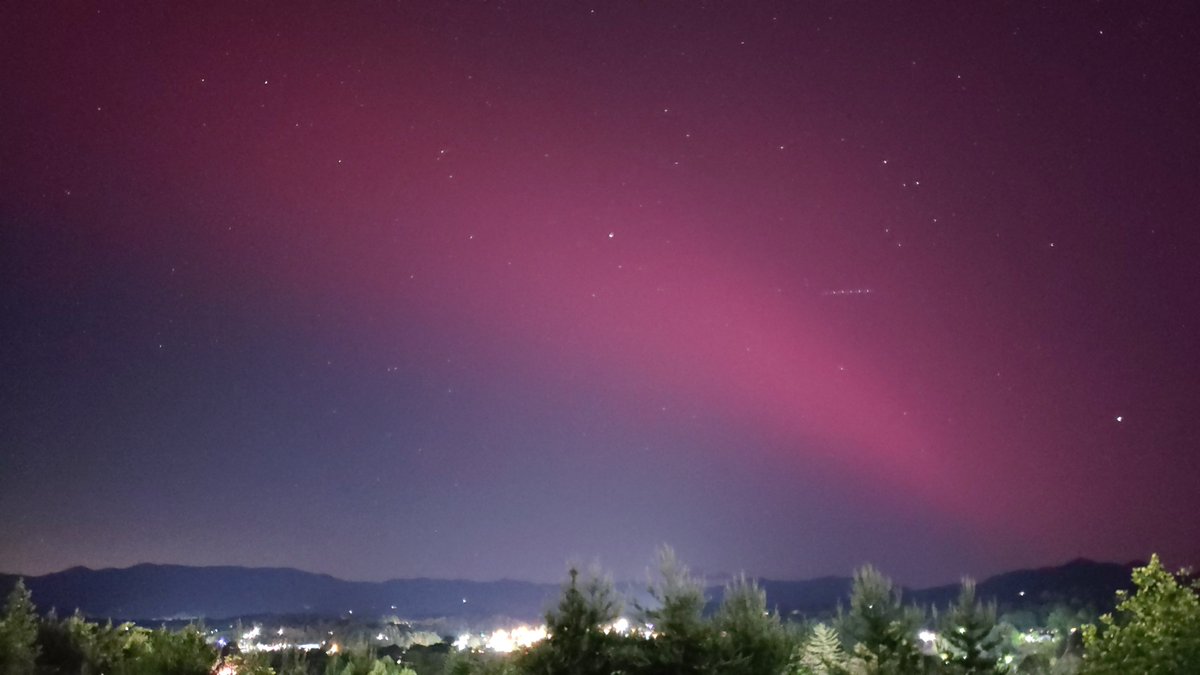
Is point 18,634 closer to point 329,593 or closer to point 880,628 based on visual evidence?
point 880,628

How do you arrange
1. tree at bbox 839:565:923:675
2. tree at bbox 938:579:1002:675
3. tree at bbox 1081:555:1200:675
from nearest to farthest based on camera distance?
tree at bbox 1081:555:1200:675
tree at bbox 839:565:923:675
tree at bbox 938:579:1002:675

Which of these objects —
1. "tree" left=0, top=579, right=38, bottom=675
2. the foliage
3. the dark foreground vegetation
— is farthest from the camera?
"tree" left=0, top=579, right=38, bottom=675

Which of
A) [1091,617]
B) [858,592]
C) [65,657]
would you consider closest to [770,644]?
[858,592]

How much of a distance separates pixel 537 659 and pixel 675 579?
219cm

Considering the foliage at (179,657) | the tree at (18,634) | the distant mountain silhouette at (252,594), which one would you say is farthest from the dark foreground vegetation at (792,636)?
the distant mountain silhouette at (252,594)

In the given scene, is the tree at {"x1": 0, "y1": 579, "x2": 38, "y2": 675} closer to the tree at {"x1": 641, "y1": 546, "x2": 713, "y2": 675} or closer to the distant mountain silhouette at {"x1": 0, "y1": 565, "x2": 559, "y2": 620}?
the tree at {"x1": 641, "y1": 546, "x2": 713, "y2": 675}

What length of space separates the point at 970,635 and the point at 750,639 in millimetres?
3429

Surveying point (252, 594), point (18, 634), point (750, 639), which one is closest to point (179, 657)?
point (18, 634)

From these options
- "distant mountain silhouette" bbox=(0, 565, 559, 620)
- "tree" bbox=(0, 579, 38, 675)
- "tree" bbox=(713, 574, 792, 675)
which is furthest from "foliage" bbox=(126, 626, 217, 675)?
"distant mountain silhouette" bbox=(0, 565, 559, 620)

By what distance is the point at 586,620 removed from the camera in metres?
13.5

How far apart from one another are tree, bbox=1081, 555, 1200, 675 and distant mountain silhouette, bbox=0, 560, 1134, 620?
196 feet

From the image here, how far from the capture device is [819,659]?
13109 millimetres

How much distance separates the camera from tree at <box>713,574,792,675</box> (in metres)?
12.8

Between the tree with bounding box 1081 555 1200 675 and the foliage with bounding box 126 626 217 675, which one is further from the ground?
the tree with bounding box 1081 555 1200 675
